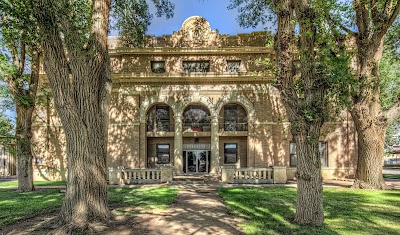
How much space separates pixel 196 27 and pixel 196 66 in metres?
3.42

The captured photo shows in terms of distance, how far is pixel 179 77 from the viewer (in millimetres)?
21188

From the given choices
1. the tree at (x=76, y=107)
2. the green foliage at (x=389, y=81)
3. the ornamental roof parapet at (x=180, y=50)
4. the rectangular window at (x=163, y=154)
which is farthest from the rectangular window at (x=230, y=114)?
the tree at (x=76, y=107)

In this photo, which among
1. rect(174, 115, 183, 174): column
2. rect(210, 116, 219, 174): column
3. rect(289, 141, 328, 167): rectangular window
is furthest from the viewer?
rect(289, 141, 328, 167): rectangular window

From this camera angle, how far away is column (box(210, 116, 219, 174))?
20.6 meters

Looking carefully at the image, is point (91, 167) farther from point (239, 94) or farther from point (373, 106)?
point (239, 94)

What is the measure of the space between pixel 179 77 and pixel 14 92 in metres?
11.3

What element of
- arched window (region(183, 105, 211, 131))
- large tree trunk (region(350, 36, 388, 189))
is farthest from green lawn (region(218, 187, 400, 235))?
arched window (region(183, 105, 211, 131))

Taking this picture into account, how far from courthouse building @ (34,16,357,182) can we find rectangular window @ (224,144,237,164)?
9 cm

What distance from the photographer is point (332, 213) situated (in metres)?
8.12

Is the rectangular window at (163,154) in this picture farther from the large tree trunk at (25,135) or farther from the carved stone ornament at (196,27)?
the large tree trunk at (25,135)

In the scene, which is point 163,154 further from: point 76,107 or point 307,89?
point 307,89

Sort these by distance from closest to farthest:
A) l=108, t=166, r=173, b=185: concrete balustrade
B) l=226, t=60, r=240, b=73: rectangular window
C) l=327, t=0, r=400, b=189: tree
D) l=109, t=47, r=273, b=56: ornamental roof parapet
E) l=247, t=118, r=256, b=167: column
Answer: l=327, t=0, r=400, b=189: tree → l=108, t=166, r=173, b=185: concrete balustrade → l=247, t=118, r=256, b=167: column → l=109, t=47, r=273, b=56: ornamental roof parapet → l=226, t=60, r=240, b=73: rectangular window

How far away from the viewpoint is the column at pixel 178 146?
2097 cm

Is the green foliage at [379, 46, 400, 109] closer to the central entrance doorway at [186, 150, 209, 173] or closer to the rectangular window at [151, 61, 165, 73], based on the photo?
the central entrance doorway at [186, 150, 209, 173]
